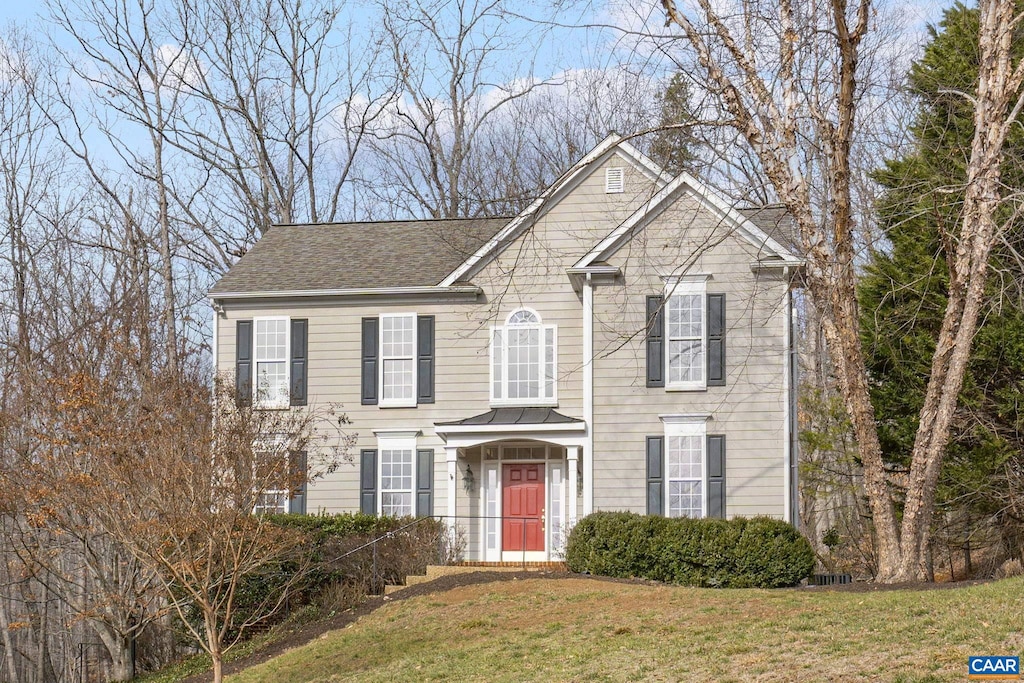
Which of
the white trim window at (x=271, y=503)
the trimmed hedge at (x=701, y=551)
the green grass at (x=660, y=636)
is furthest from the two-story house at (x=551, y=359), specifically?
the green grass at (x=660, y=636)

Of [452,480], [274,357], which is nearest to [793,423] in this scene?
[452,480]

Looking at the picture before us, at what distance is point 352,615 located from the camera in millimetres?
18875

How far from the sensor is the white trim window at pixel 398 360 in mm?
22922

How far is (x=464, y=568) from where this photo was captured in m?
20.5

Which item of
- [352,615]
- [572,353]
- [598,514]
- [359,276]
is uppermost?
[359,276]

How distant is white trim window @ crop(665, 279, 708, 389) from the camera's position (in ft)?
69.6

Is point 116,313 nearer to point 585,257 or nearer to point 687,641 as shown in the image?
point 585,257

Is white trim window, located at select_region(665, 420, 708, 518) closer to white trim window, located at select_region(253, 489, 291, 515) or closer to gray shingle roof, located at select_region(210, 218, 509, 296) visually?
gray shingle roof, located at select_region(210, 218, 509, 296)

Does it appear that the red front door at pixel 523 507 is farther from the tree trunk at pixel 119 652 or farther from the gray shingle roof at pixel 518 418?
the tree trunk at pixel 119 652

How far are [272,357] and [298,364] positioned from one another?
54 centimetres

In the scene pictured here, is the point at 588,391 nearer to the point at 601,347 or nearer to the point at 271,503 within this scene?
the point at 601,347

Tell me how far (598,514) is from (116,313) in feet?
52.1

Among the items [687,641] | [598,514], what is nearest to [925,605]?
[687,641]

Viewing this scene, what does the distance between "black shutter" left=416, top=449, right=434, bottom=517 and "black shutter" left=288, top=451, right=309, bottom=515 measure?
2104 millimetres
